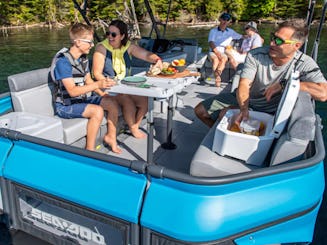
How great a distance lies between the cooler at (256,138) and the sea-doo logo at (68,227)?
1039mm

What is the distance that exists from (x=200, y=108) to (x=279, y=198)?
62.8 inches

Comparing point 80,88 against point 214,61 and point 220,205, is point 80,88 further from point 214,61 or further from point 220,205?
point 214,61

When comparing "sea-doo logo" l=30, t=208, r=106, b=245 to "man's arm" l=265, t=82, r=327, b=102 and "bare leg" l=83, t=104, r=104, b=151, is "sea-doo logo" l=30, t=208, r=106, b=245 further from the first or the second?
"man's arm" l=265, t=82, r=327, b=102

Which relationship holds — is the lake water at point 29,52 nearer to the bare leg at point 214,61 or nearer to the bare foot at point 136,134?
the bare leg at point 214,61

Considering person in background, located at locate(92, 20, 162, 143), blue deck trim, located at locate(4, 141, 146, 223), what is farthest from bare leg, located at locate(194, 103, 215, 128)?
blue deck trim, located at locate(4, 141, 146, 223)

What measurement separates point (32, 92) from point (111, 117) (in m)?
0.78

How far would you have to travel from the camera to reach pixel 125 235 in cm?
192

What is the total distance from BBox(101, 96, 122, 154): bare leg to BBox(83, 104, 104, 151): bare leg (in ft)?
0.51

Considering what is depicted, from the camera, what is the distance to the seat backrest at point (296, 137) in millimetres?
2014

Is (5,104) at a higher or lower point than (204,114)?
higher

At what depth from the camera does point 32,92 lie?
10.1 feet

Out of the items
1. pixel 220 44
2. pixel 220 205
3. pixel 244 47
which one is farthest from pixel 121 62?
pixel 244 47

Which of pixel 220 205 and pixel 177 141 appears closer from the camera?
pixel 220 205

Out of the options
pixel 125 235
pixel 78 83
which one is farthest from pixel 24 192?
pixel 78 83
